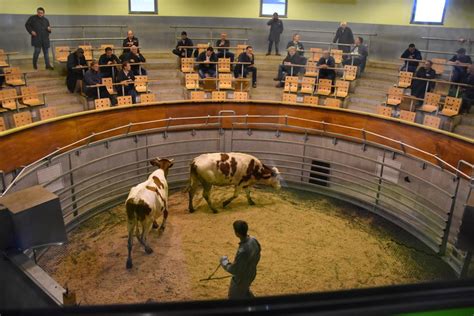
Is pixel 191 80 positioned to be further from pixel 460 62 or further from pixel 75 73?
pixel 460 62

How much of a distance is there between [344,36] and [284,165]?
223 inches

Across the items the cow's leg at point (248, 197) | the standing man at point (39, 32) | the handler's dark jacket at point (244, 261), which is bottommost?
the cow's leg at point (248, 197)

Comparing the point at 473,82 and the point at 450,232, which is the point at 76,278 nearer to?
the point at 450,232

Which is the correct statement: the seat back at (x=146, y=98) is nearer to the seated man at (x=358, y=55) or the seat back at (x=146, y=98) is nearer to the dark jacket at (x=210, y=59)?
the dark jacket at (x=210, y=59)

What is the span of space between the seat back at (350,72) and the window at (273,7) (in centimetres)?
387

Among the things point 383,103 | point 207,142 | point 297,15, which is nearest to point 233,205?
point 207,142

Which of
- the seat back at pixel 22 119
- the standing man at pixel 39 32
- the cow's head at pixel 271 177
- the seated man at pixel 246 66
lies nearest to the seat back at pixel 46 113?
the seat back at pixel 22 119

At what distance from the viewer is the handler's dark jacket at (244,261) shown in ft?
14.3

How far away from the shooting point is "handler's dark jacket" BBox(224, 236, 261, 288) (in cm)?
437

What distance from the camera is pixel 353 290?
3.05 feet

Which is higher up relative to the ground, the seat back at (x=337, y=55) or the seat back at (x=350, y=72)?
the seat back at (x=337, y=55)

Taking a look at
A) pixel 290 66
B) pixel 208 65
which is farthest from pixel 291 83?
pixel 208 65

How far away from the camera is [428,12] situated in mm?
12055

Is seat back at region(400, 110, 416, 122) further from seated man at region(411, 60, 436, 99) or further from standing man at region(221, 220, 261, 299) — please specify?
standing man at region(221, 220, 261, 299)
